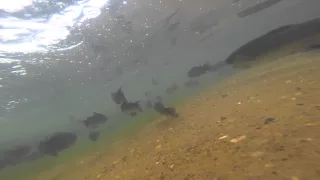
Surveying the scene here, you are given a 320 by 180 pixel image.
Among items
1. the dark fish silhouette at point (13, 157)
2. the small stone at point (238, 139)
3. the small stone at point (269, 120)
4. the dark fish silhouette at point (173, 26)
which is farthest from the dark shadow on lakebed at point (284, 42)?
the dark fish silhouette at point (13, 157)

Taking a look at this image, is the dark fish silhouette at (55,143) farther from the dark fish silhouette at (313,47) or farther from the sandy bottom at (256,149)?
the dark fish silhouette at (313,47)

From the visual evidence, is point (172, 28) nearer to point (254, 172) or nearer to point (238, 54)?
point (238, 54)

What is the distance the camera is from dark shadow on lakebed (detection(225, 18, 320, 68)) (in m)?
17.1

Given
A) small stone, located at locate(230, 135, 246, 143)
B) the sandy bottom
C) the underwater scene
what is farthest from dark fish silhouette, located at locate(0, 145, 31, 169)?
small stone, located at locate(230, 135, 246, 143)

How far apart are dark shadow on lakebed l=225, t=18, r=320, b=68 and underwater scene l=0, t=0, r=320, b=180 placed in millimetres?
94

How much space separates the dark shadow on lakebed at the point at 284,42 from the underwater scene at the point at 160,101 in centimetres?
9

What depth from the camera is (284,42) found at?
19.4 m

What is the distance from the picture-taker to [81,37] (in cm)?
1606

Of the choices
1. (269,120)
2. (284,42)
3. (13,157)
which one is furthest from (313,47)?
(13,157)

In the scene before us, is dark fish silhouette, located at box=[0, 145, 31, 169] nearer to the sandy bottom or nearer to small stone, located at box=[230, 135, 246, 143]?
the sandy bottom

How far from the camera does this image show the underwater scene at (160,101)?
449 centimetres

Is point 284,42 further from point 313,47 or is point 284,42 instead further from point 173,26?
point 173,26

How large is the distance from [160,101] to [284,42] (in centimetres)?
1226

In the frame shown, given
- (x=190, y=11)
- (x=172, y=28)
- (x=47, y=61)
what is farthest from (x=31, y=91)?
(x=190, y=11)
